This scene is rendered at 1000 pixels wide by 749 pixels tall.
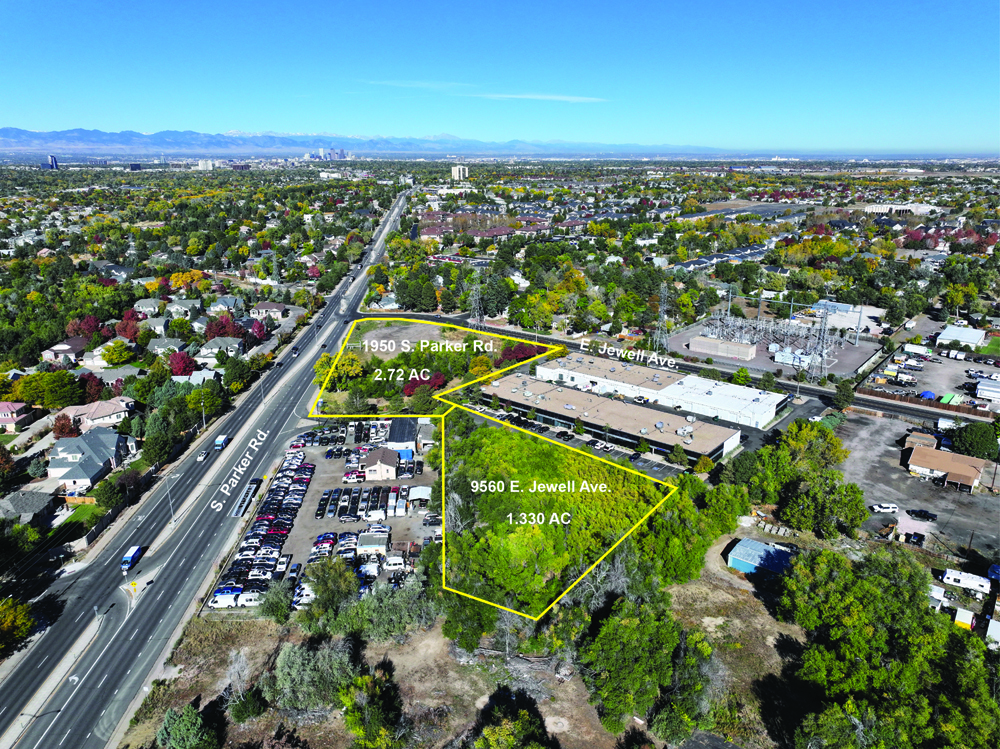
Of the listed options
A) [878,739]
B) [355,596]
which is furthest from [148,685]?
[878,739]

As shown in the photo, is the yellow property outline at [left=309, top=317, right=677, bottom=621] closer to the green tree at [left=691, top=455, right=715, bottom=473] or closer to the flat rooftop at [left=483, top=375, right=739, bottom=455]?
the flat rooftop at [left=483, top=375, right=739, bottom=455]

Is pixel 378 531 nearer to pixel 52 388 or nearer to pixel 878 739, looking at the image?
pixel 878 739

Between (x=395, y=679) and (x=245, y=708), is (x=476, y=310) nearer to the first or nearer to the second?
(x=395, y=679)

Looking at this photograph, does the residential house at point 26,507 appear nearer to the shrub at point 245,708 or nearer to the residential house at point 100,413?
the residential house at point 100,413

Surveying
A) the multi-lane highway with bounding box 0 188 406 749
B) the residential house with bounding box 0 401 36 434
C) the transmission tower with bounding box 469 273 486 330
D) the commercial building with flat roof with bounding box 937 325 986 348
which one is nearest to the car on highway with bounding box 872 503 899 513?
the multi-lane highway with bounding box 0 188 406 749

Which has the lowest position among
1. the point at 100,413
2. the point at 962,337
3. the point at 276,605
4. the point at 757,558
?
the point at 757,558

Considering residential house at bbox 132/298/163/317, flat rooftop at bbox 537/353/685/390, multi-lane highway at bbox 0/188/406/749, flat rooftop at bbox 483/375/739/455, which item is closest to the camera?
multi-lane highway at bbox 0/188/406/749

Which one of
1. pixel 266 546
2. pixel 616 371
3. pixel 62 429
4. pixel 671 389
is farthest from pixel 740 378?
pixel 62 429
